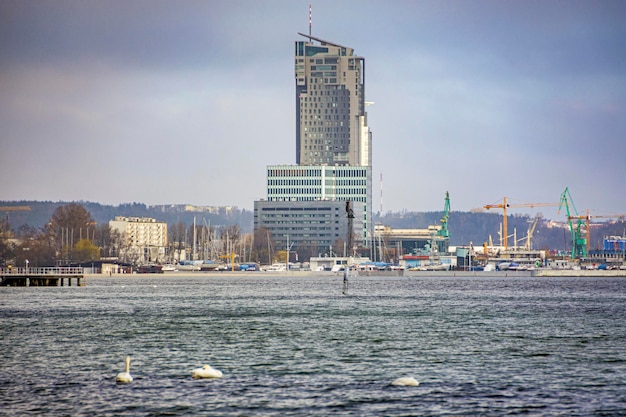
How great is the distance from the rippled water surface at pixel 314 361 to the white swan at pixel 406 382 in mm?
431

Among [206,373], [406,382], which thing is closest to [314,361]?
[206,373]

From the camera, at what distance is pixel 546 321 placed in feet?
290

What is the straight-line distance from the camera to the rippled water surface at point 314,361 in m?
41.0

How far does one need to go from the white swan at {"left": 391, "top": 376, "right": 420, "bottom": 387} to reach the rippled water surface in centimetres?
43

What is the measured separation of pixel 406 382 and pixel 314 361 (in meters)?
10.5

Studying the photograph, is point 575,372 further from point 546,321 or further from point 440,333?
point 546,321

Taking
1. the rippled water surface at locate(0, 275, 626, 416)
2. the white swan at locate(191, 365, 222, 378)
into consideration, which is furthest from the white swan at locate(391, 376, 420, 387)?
the white swan at locate(191, 365, 222, 378)

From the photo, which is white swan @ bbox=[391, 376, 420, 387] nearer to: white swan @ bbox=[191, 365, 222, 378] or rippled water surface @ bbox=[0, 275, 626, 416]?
rippled water surface @ bbox=[0, 275, 626, 416]

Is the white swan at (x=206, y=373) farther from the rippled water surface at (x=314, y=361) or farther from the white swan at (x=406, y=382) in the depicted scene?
the white swan at (x=406, y=382)

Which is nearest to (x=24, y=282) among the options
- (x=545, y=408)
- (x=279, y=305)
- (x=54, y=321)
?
(x=279, y=305)

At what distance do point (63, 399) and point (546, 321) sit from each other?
54.1 m

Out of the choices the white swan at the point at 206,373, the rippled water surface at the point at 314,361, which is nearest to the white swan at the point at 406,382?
the rippled water surface at the point at 314,361

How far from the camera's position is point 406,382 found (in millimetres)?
45562

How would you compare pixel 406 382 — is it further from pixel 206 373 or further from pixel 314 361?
pixel 314 361
